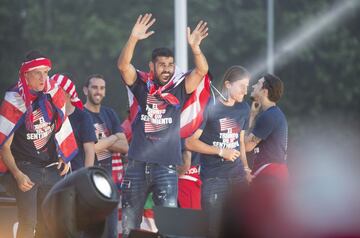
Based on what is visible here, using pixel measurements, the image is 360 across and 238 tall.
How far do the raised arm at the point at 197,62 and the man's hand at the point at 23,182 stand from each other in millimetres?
1420

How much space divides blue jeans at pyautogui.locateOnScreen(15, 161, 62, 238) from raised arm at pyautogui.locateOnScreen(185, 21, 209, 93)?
48.8 inches

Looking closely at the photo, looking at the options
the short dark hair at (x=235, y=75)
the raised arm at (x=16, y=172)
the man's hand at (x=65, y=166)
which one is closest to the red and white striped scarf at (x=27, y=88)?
the raised arm at (x=16, y=172)

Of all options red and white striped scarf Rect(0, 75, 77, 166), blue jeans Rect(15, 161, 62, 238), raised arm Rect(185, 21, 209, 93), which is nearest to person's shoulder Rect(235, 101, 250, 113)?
raised arm Rect(185, 21, 209, 93)

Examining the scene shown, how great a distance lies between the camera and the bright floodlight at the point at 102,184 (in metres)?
5.23

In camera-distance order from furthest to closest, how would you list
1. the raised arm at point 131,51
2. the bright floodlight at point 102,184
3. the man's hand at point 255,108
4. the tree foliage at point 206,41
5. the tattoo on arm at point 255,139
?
the tree foliage at point 206,41, the man's hand at point 255,108, the tattoo on arm at point 255,139, the raised arm at point 131,51, the bright floodlight at point 102,184

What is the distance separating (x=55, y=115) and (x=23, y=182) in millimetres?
585

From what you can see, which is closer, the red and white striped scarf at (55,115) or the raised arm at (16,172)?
the raised arm at (16,172)

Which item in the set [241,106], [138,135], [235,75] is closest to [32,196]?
[138,135]

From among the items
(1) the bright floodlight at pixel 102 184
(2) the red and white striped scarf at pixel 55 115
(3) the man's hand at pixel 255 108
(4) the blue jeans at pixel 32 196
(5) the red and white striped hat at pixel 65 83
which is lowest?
(1) the bright floodlight at pixel 102 184

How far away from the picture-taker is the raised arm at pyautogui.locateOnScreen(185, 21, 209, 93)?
28.1ft

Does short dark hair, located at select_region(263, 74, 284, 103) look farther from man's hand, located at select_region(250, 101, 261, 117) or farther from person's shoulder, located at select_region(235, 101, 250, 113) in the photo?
man's hand, located at select_region(250, 101, 261, 117)

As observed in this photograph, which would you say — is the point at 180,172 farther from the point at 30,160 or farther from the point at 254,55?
the point at 254,55

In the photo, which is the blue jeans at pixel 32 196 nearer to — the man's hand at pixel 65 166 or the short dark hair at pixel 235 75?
the man's hand at pixel 65 166

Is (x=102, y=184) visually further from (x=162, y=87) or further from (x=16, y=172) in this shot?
(x=162, y=87)
